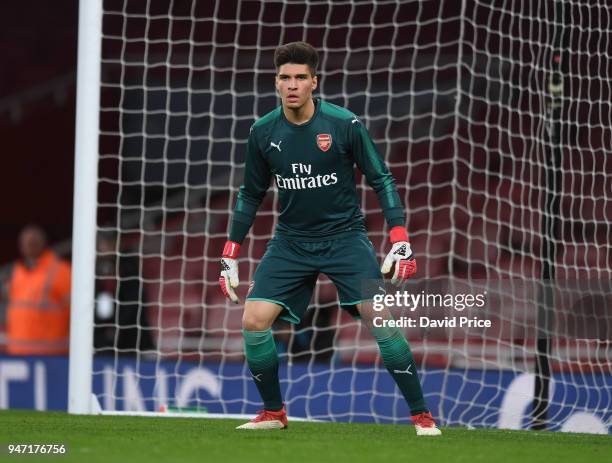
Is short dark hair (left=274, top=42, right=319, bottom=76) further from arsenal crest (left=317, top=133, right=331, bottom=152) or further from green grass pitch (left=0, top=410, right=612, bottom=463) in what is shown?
green grass pitch (left=0, top=410, right=612, bottom=463)

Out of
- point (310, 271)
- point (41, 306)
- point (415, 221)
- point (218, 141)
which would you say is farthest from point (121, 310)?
point (310, 271)

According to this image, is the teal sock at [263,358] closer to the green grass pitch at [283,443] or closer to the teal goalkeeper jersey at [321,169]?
the green grass pitch at [283,443]

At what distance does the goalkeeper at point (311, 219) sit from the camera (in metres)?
5.23

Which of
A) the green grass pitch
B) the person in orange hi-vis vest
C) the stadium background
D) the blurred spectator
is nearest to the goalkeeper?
the green grass pitch

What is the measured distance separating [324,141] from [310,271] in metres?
0.59

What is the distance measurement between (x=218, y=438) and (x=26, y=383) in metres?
3.76

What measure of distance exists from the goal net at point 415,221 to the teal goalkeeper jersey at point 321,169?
923mm

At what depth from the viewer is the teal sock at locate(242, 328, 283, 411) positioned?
5383 mm

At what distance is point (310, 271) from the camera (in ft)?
17.6

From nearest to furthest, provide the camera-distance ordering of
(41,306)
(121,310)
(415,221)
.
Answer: (121,310) < (41,306) < (415,221)

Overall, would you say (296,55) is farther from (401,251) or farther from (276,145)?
(401,251)

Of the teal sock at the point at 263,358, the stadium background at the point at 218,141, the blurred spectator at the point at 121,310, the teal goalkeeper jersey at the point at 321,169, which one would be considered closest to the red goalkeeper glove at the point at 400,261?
the teal goalkeeper jersey at the point at 321,169

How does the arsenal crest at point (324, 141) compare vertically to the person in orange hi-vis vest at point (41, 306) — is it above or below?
above

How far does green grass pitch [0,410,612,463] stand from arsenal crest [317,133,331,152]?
127cm
